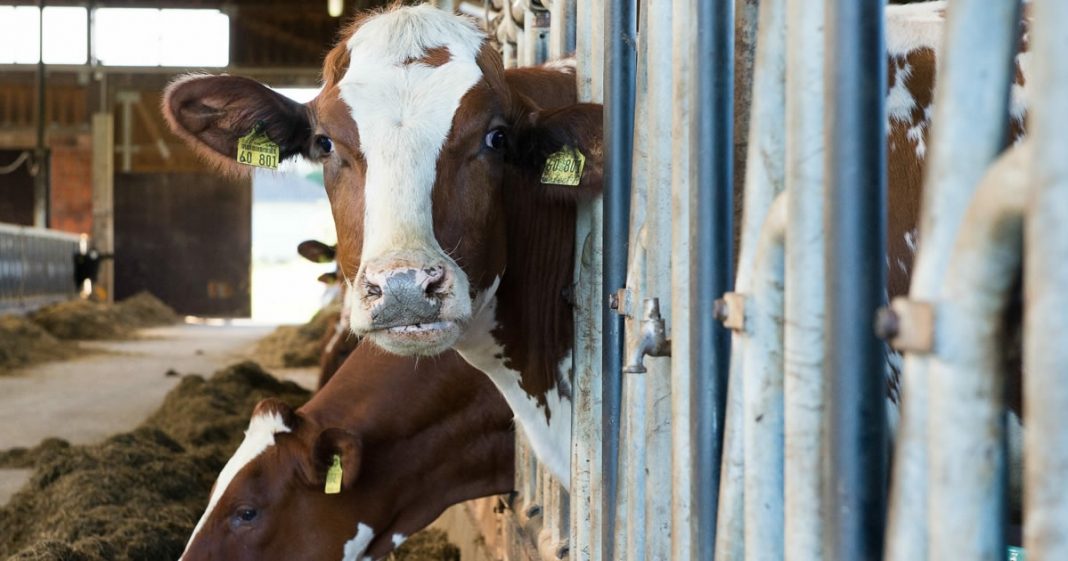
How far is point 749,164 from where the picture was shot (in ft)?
4.61

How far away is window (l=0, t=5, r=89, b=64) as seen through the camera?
23.9m

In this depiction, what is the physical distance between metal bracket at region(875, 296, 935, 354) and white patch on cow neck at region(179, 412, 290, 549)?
270 cm

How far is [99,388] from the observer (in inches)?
382

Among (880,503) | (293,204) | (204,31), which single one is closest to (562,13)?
(880,503)

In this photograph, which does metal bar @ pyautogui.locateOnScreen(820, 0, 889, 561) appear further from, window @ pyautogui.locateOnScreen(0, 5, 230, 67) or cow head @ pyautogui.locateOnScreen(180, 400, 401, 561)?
window @ pyautogui.locateOnScreen(0, 5, 230, 67)

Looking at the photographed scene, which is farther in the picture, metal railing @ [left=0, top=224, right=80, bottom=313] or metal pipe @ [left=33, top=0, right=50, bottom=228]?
metal pipe @ [left=33, top=0, right=50, bottom=228]

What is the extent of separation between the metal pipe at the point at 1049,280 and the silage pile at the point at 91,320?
48.4 feet

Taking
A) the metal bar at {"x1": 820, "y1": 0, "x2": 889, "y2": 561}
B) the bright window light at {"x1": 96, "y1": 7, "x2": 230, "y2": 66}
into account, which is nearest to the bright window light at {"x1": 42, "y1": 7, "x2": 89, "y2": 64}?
the bright window light at {"x1": 96, "y1": 7, "x2": 230, "y2": 66}

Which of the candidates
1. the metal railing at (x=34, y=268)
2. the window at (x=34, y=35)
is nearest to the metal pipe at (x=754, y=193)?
the metal railing at (x=34, y=268)

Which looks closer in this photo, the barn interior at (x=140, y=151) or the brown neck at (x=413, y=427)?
the brown neck at (x=413, y=427)

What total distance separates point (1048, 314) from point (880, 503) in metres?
0.37

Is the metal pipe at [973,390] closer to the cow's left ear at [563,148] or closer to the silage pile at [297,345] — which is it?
the cow's left ear at [563,148]

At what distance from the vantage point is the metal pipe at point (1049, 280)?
2.41 ft

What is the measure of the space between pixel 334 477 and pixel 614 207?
54.5 inches
